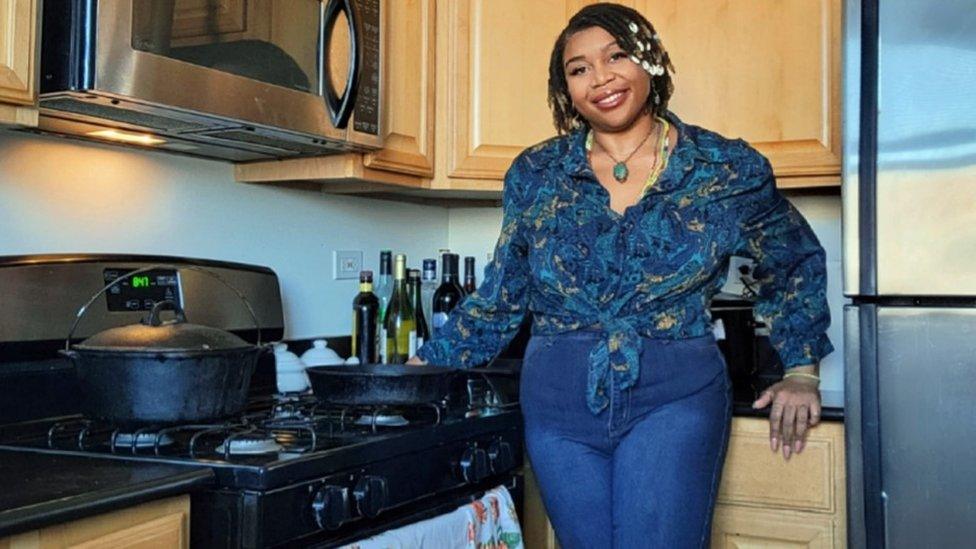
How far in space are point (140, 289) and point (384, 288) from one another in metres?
0.74

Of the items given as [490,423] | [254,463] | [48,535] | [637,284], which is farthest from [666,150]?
[48,535]

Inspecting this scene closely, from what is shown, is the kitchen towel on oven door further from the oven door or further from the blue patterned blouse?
the blue patterned blouse

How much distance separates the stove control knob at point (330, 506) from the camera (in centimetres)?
138

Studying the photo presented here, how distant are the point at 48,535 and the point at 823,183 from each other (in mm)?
1690

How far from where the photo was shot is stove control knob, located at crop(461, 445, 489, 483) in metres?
1.71

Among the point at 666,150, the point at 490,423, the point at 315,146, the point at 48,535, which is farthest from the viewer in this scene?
the point at 315,146

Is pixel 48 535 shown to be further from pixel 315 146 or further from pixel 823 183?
pixel 823 183

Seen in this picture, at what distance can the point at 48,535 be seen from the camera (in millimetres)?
1076

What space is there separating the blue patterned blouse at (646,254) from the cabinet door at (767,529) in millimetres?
300

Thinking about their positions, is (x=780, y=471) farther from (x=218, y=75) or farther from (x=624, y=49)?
(x=218, y=75)

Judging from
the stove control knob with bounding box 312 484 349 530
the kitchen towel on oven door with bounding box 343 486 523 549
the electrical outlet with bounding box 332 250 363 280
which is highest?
the electrical outlet with bounding box 332 250 363 280

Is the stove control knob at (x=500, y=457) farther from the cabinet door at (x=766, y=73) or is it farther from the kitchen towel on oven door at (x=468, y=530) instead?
the cabinet door at (x=766, y=73)

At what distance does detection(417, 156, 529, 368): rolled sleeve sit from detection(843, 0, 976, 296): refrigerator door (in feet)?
1.79

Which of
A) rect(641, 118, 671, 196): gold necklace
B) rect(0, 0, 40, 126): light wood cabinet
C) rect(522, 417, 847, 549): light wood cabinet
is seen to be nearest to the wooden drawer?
rect(522, 417, 847, 549): light wood cabinet
